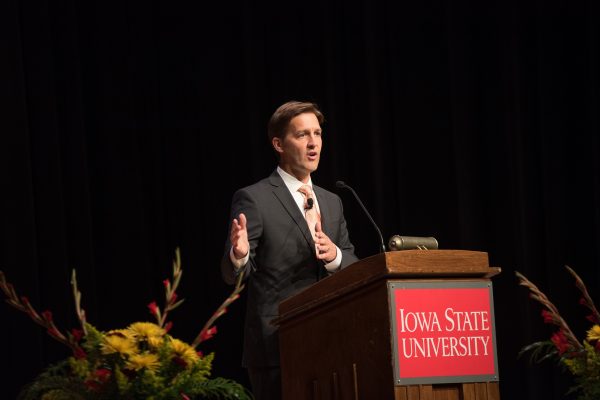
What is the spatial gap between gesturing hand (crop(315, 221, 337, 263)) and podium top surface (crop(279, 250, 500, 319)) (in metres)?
0.52

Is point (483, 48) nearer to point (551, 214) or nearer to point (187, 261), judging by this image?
point (551, 214)

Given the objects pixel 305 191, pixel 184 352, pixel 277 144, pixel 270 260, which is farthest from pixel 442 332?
pixel 277 144

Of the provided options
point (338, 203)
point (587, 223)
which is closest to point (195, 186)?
point (338, 203)

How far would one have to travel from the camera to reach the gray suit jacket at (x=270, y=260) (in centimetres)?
348

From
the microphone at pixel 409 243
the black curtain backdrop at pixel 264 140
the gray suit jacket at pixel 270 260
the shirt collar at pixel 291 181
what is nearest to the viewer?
the microphone at pixel 409 243

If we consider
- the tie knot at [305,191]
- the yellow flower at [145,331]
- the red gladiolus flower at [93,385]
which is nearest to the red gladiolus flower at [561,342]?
the yellow flower at [145,331]

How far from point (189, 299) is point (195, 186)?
556 mm

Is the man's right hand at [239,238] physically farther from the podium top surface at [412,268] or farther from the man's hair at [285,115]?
the man's hair at [285,115]

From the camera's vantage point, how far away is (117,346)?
6.76 ft

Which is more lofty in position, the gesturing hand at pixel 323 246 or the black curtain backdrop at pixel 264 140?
the black curtain backdrop at pixel 264 140

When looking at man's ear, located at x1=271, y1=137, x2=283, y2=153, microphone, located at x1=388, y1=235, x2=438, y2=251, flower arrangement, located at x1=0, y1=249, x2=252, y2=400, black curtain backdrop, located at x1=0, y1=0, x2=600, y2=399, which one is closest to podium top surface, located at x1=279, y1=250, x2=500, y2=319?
microphone, located at x1=388, y1=235, x2=438, y2=251

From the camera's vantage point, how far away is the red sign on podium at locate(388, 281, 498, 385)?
2533mm

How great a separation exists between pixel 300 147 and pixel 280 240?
42 centimetres

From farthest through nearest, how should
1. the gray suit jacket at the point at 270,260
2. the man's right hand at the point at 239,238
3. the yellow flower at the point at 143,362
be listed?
the gray suit jacket at the point at 270,260 → the man's right hand at the point at 239,238 → the yellow flower at the point at 143,362
